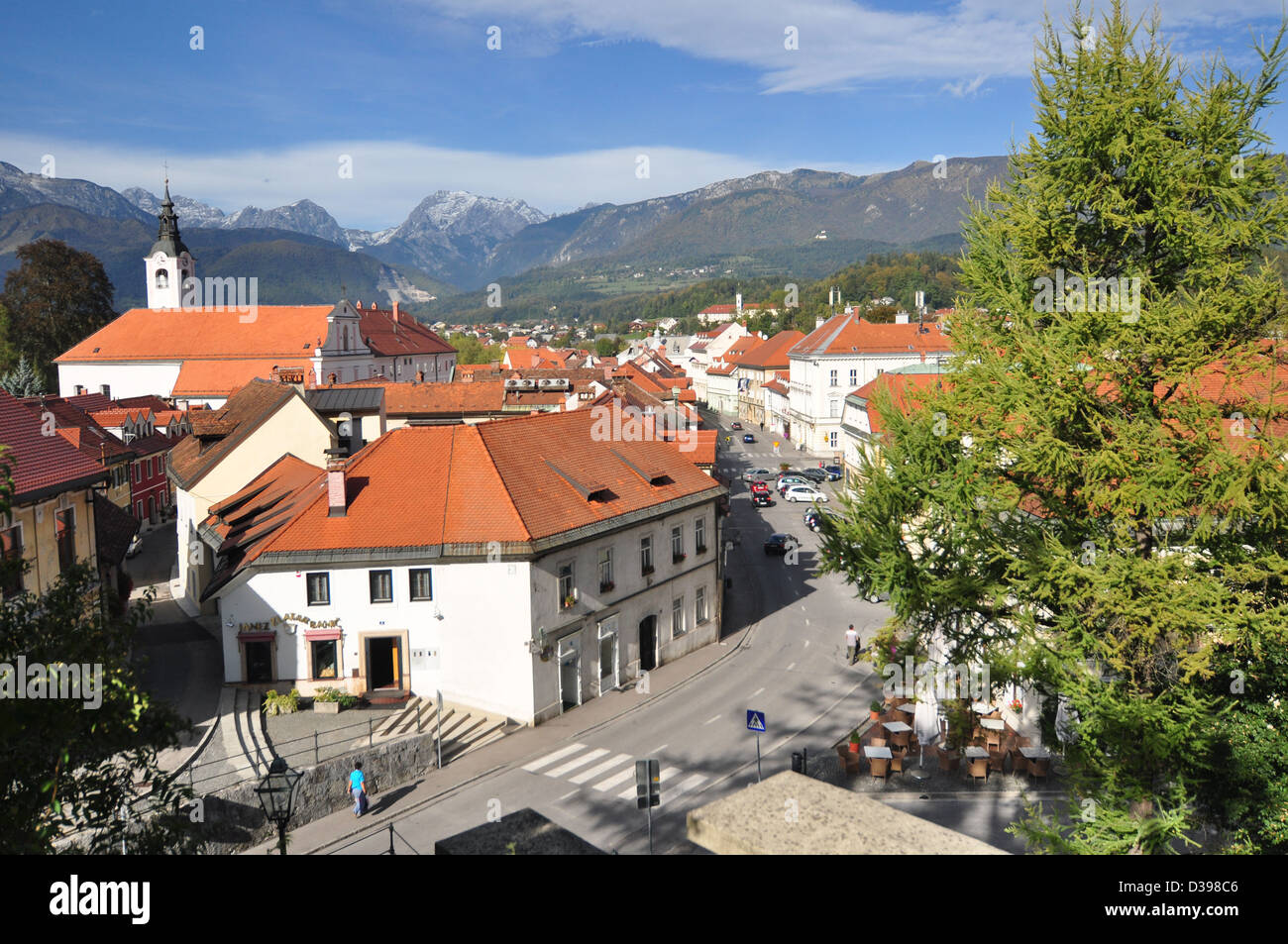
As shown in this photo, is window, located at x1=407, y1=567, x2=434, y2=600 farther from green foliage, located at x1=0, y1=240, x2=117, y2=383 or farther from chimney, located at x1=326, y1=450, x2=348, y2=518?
green foliage, located at x1=0, y1=240, x2=117, y2=383

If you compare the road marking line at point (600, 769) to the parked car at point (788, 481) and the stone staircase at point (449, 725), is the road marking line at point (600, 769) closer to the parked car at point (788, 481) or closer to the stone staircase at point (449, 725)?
the stone staircase at point (449, 725)

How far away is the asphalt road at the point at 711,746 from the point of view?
2261 centimetres

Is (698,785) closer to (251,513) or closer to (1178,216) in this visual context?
(1178,216)

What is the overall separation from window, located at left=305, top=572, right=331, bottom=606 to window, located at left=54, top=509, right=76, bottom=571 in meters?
6.44

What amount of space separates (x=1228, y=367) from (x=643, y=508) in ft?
72.1

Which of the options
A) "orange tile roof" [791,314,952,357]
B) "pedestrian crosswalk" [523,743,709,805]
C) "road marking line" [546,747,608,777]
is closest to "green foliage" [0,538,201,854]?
"pedestrian crosswalk" [523,743,709,805]

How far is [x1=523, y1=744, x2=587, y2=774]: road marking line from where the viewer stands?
2605cm

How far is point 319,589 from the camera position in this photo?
28688mm

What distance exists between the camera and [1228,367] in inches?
585

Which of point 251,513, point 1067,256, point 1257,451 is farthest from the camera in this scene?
point 251,513

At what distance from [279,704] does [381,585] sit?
177 inches

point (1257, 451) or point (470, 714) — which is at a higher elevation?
point (1257, 451)

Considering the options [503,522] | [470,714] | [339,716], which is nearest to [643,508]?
[503,522]

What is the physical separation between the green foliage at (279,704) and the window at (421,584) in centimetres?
452
